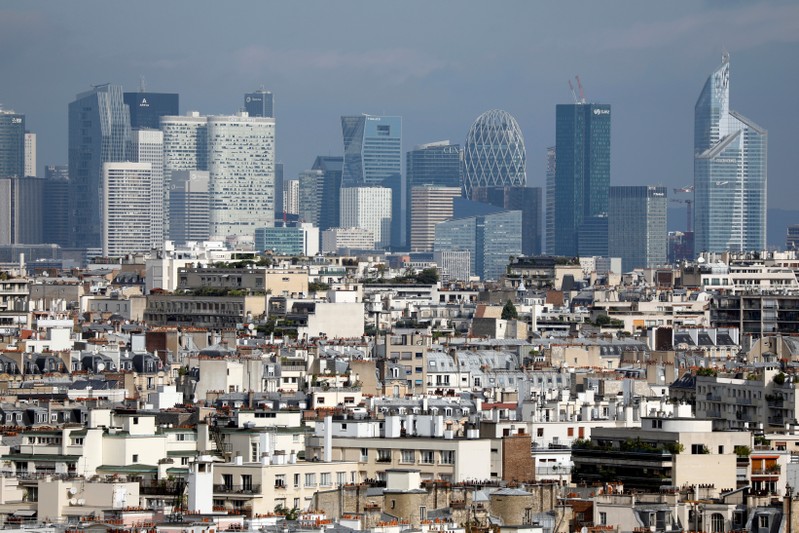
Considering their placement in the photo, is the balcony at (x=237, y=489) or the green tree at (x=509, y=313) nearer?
→ the balcony at (x=237, y=489)

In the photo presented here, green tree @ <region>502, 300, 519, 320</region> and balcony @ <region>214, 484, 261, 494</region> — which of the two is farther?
green tree @ <region>502, 300, 519, 320</region>

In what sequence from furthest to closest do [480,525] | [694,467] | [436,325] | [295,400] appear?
[436,325] → [295,400] → [694,467] → [480,525]

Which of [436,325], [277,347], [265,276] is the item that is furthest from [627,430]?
[265,276]

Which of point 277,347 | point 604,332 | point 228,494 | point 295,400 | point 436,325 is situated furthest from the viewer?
point 436,325

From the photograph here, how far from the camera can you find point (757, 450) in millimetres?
66312

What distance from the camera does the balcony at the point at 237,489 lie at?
56.3 metres

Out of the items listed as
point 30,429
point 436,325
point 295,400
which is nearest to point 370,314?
point 436,325

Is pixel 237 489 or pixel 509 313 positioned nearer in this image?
pixel 237 489

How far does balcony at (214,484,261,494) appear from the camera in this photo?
5634cm

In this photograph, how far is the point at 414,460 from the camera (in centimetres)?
6294

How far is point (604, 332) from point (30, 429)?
9520 cm

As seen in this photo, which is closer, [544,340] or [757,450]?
[757,450]

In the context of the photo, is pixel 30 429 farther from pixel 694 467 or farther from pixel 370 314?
pixel 370 314

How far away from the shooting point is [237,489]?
56.7m
